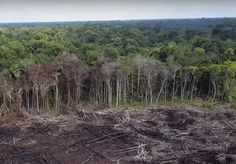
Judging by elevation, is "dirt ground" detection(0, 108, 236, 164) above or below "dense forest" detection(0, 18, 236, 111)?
below

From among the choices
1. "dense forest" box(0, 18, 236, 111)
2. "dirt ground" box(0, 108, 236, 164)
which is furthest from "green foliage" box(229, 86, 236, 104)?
"dirt ground" box(0, 108, 236, 164)

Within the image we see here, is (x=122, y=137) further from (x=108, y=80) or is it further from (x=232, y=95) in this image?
(x=232, y=95)

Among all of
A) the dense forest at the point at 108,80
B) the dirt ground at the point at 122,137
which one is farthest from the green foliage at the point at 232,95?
the dirt ground at the point at 122,137

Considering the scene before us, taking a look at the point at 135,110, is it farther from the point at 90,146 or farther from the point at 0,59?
the point at 0,59

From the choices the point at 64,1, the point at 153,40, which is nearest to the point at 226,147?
the point at 64,1

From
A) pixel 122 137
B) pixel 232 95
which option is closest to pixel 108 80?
pixel 122 137

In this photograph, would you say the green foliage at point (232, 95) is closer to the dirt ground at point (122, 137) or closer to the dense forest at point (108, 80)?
the dense forest at point (108, 80)

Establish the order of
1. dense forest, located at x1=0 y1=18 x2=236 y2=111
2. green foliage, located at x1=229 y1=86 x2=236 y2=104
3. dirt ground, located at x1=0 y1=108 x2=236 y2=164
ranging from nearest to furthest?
dirt ground, located at x1=0 y1=108 x2=236 y2=164 → dense forest, located at x1=0 y1=18 x2=236 y2=111 → green foliage, located at x1=229 y1=86 x2=236 y2=104

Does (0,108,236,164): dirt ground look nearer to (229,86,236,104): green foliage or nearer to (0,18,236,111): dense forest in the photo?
(0,18,236,111): dense forest
